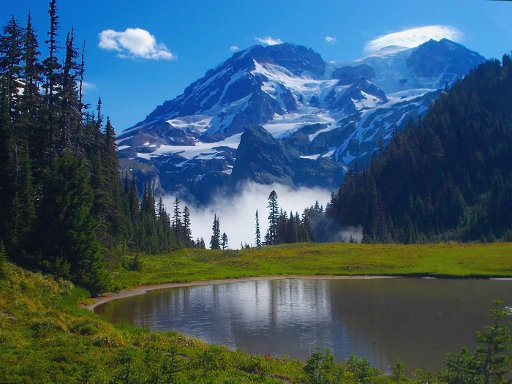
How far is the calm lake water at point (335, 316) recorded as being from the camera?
105 ft

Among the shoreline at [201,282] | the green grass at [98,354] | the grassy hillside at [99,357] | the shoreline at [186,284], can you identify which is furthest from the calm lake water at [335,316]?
the grassy hillside at [99,357]

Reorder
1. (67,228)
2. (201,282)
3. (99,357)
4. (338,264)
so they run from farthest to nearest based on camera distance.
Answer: (338,264)
(201,282)
(67,228)
(99,357)

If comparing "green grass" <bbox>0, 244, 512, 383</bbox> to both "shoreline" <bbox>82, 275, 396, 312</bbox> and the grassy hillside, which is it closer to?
the grassy hillside

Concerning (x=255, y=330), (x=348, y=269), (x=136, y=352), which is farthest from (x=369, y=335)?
(x=348, y=269)

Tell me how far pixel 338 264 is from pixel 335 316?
4989 centimetres

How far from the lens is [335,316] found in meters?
44.5

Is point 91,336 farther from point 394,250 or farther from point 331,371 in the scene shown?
point 394,250

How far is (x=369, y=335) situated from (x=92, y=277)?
31.3 meters

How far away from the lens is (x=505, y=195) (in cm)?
16225

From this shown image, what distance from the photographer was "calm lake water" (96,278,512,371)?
1264 inches

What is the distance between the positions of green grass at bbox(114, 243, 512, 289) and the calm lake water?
350 inches

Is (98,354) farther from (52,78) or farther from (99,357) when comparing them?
(52,78)

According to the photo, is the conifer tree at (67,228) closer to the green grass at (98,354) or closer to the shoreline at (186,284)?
the green grass at (98,354)

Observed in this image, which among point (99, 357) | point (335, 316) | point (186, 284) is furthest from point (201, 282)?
point (99, 357)
